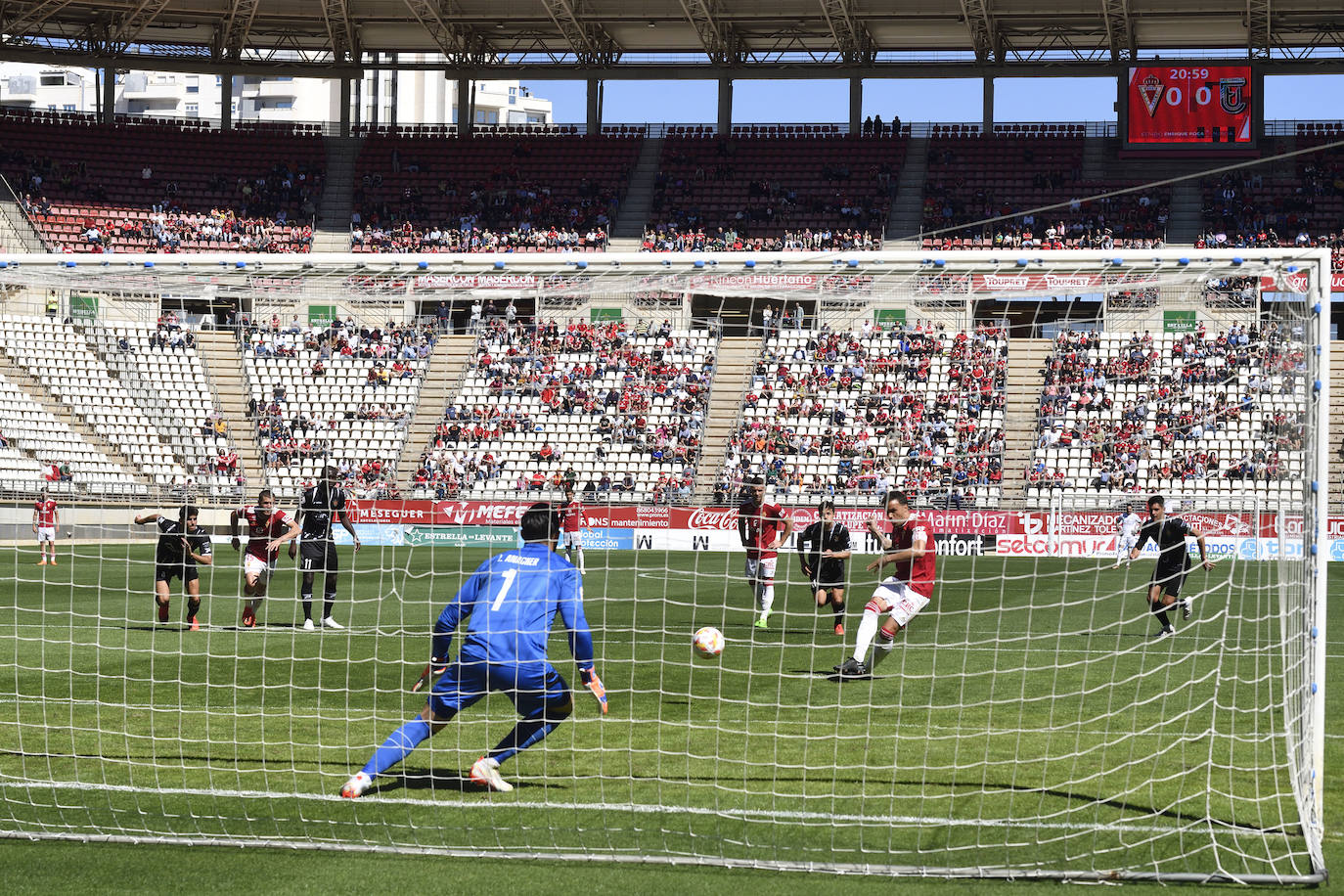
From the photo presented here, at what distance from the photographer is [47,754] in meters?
9.16

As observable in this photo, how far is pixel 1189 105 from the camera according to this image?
43.2m

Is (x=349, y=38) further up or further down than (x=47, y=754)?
further up

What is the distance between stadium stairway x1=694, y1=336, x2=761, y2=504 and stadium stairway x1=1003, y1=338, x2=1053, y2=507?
2.31 metres

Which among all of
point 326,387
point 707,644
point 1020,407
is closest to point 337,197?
point 1020,407

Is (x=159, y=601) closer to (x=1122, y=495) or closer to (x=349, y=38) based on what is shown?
(x=1122, y=495)

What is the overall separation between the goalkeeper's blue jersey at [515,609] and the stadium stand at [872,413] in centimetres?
400

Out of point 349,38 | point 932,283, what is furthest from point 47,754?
point 349,38

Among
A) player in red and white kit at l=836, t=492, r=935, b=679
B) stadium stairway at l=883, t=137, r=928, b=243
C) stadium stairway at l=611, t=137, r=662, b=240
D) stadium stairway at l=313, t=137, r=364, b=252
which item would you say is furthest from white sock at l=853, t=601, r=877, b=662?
stadium stairway at l=313, t=137, r=364, b=252

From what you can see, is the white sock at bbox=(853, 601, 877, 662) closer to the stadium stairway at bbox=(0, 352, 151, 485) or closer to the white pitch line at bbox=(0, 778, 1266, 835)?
the white pitch line at bbox=(0, 778, 1266, 835)

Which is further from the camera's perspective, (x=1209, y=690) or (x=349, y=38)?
(x=349, y=38)

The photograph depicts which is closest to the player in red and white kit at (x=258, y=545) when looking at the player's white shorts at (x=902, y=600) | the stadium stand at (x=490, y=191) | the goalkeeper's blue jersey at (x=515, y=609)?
the player's white shorts at (x=902, y=600)

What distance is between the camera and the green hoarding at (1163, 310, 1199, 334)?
1033cm

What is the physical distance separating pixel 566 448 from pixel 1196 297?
519cm

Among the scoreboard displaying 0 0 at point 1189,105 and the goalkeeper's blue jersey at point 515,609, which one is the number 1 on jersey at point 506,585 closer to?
the goalkeeper's blue jersey at point 515,609
